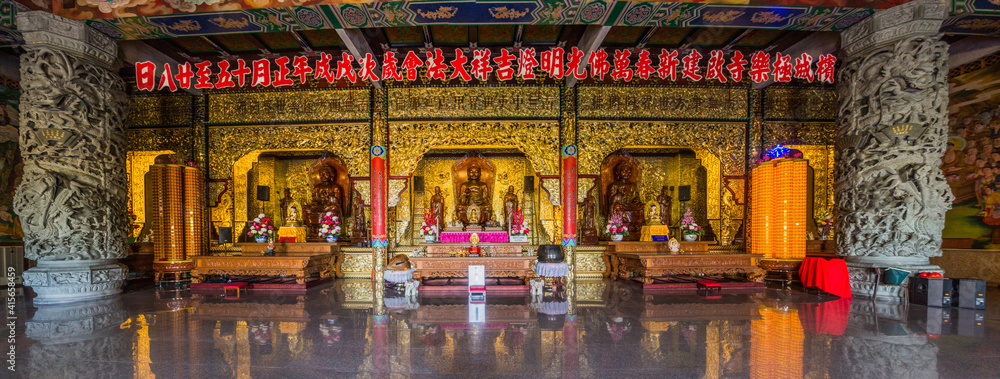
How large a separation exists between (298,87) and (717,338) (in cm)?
913

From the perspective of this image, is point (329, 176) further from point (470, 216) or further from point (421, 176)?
point (470, 216)

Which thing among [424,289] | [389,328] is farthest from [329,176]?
[389,328]

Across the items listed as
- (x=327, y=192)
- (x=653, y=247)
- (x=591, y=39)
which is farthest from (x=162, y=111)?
(x=653, y=247)

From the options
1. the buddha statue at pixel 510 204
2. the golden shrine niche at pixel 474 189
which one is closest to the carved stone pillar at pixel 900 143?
the buddha statue at pixel 510 204

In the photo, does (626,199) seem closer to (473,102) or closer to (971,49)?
(473,102)

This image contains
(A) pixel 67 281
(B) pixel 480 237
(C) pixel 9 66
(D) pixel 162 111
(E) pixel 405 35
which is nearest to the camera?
(A) pixel 67 281

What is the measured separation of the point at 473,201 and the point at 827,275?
7.08 meters

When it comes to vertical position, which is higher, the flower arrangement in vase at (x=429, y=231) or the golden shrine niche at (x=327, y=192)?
the golden shrine niche at (x=327, y=192)

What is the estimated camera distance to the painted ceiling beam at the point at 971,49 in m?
7.09

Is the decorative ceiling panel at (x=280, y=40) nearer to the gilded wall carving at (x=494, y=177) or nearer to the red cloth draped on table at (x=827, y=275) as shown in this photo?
the gilded wall carving at (x=494, y=177)

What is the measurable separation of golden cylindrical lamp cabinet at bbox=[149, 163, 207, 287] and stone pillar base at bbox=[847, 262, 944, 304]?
11345mm

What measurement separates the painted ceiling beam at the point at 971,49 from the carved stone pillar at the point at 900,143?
8.68 feet

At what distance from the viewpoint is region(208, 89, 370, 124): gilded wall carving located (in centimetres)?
888

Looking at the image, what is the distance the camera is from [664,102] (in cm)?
891
